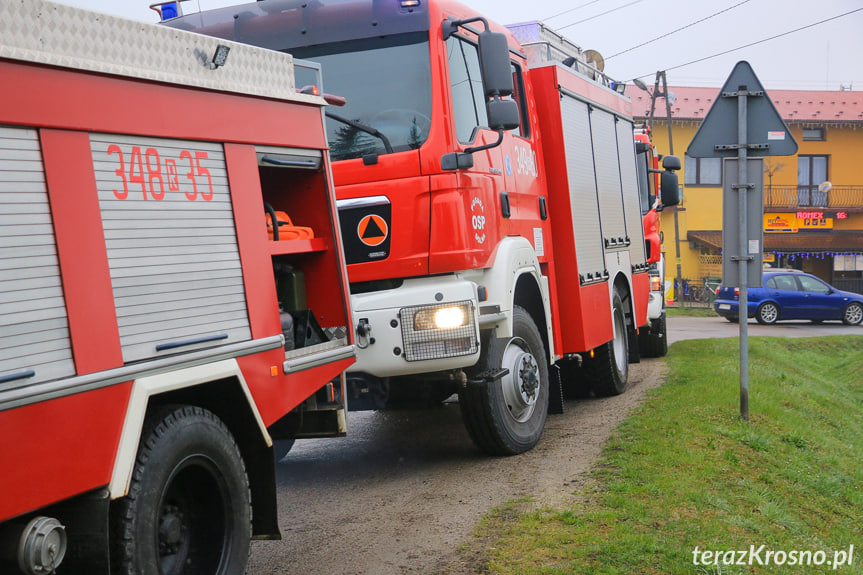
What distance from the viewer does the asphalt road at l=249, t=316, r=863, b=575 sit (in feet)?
17.1

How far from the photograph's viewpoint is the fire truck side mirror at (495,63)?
6602 millimetres

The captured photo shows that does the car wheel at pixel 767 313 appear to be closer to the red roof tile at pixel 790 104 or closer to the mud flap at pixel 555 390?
the red roof tile at pixel 790 104

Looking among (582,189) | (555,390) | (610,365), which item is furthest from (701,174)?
(555,390)

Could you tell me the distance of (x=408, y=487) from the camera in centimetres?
685

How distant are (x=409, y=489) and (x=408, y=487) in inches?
2.8

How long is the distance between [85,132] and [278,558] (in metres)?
2.70

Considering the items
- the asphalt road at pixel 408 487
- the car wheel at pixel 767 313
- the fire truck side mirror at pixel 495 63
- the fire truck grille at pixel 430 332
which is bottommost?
the car wheel at pixel 767 313

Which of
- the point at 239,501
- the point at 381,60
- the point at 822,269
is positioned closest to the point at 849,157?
the point at 822,269

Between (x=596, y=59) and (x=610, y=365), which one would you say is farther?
(x=596, y=59)

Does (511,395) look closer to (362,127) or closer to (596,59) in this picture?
(362,127)

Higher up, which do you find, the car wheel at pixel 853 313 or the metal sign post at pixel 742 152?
the metal sign post at pixel 742 152

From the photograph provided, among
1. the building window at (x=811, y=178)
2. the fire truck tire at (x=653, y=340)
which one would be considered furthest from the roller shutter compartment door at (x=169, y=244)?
the building window at (x=811, y=178)

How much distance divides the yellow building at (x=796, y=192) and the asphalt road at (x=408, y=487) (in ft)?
116

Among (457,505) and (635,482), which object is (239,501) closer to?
(457,505)
